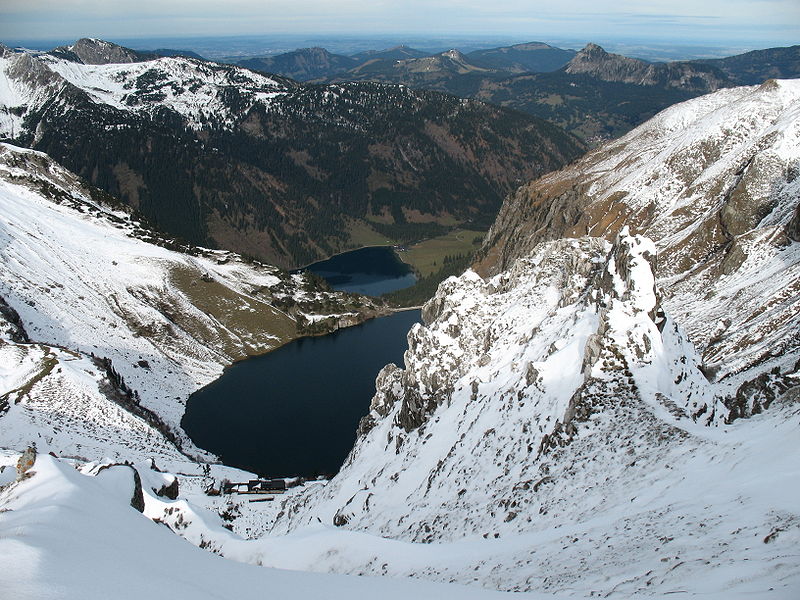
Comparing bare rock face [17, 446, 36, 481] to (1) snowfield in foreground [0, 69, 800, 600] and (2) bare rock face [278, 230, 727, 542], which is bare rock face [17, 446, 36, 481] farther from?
(2) bare rock face [278, 230, 727, 542]

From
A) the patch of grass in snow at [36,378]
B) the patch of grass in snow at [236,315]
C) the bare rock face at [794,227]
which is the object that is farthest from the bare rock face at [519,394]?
the patch of grass in snow at [236,315]

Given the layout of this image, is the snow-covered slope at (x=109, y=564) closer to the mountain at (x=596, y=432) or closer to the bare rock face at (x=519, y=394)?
the mountain at (x=596, y=432)

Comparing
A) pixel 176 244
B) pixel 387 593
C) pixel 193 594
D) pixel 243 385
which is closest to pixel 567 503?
pixel 387 593

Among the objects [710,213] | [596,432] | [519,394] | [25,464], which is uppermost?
[710,213]

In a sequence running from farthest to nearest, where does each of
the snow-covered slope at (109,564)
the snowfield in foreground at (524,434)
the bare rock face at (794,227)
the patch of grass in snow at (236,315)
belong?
the patch of grass in snow at (236,315) < the bare rock face at (794,227) < the snowfield in foreground at (524,434) < the snow-covered slope at (109,564)

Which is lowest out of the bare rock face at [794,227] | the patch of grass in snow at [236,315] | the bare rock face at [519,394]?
the patch of grass in snow at [236,315]

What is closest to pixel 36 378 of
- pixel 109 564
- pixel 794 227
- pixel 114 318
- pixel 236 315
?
pixel 114 318

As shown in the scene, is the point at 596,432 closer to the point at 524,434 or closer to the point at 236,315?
the point at 524,434
